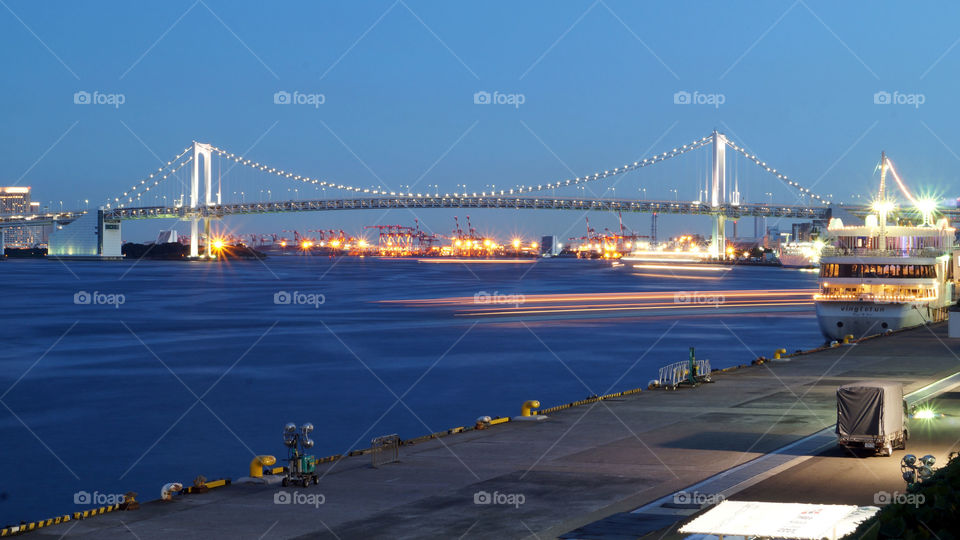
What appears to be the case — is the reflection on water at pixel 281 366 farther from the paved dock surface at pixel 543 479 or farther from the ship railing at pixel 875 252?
the ship railing at pixel 875 252

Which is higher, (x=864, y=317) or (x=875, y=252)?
(x=875, y=252)

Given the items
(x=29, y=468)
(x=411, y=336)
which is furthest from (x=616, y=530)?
(x=411, y=336)

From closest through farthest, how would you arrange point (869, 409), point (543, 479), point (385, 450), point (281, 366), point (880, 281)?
point (543, 479), point (869, 409), point (385, 450), point (281, 366), point (880, 281)

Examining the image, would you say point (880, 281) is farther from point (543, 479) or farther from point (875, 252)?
point (543, 479)

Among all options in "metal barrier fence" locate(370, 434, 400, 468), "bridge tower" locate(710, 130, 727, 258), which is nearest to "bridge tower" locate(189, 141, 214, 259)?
"bridge tower" locate(710, 130, 727, 258)

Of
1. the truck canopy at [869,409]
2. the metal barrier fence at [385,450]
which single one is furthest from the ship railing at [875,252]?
the metal barrier fence at [385,450]

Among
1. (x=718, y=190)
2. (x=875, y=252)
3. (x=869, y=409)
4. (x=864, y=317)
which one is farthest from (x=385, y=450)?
(x=718, y=190)
